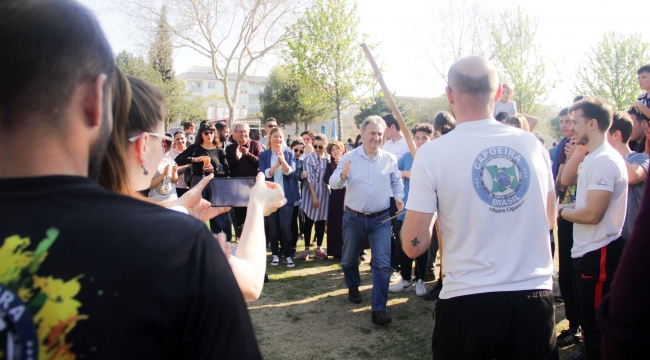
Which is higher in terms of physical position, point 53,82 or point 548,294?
point 53,82

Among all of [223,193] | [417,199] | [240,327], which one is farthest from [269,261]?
[240,327]

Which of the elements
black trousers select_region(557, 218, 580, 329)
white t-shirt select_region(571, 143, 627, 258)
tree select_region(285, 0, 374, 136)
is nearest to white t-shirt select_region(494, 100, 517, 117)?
black trousers select_region(557, 218, 580, 329)

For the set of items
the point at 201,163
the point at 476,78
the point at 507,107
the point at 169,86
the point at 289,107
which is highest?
the point at 169,86

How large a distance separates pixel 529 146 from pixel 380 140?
2927 mm

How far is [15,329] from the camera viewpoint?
2.58 feet

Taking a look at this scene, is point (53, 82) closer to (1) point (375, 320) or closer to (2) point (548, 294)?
(2) point (548, 294)

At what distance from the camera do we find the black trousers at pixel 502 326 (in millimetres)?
2236

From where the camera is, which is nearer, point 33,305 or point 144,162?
point 33,305

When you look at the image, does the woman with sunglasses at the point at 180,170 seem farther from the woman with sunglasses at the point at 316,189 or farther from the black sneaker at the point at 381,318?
the black sneaker at the point at 381,318

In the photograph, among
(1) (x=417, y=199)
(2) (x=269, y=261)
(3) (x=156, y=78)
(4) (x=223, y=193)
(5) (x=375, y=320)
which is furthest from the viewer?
(3) (x=156, y=78)

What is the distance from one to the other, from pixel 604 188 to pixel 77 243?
336 cm

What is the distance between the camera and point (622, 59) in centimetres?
2877

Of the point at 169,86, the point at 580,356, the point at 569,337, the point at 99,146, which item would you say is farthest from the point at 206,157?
the point at 169,86

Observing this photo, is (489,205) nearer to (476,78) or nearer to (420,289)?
(476,78)
